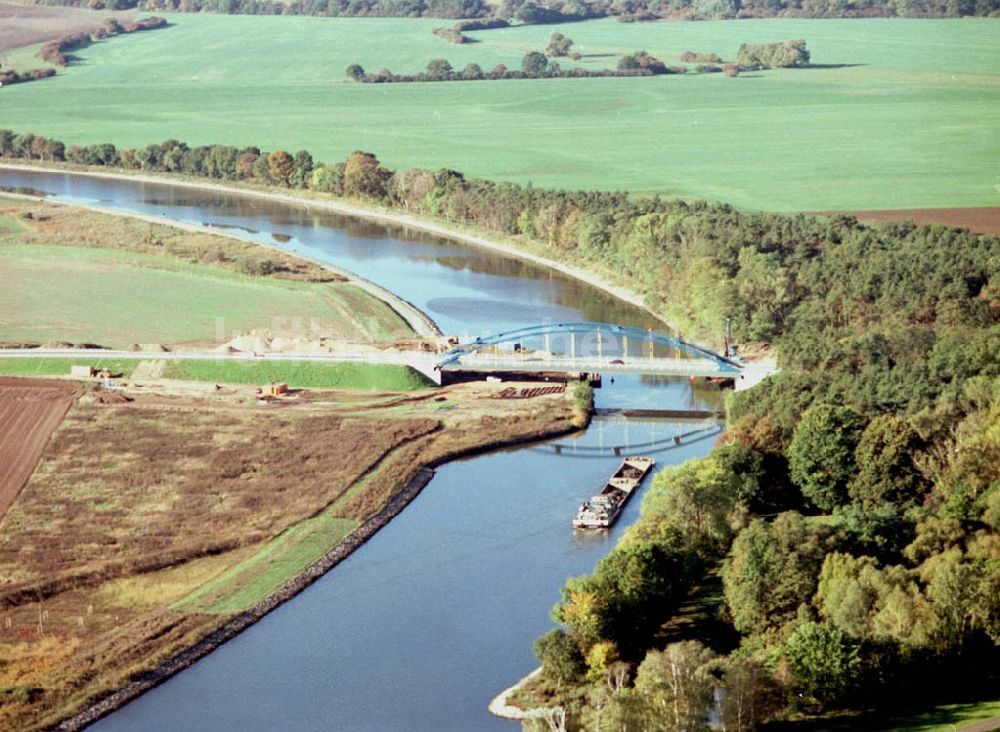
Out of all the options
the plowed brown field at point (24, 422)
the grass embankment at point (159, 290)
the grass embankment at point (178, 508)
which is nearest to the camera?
the grass embankment at point (178, 508)

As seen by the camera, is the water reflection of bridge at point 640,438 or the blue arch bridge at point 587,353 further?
the blue arch bridge at point 587,353

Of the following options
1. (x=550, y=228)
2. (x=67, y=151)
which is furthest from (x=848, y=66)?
(x=67, y=151)

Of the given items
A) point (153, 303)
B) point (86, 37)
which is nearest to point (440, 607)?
point (153, 303)

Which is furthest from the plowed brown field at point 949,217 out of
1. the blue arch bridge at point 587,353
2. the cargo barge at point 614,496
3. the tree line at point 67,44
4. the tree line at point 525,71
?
the tree line at point 67,44

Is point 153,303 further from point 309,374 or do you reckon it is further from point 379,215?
point 379,215

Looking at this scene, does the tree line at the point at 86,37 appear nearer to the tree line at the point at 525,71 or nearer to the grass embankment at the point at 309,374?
the tree line at the point at 525,71

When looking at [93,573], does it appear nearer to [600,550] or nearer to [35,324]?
[600,550]
